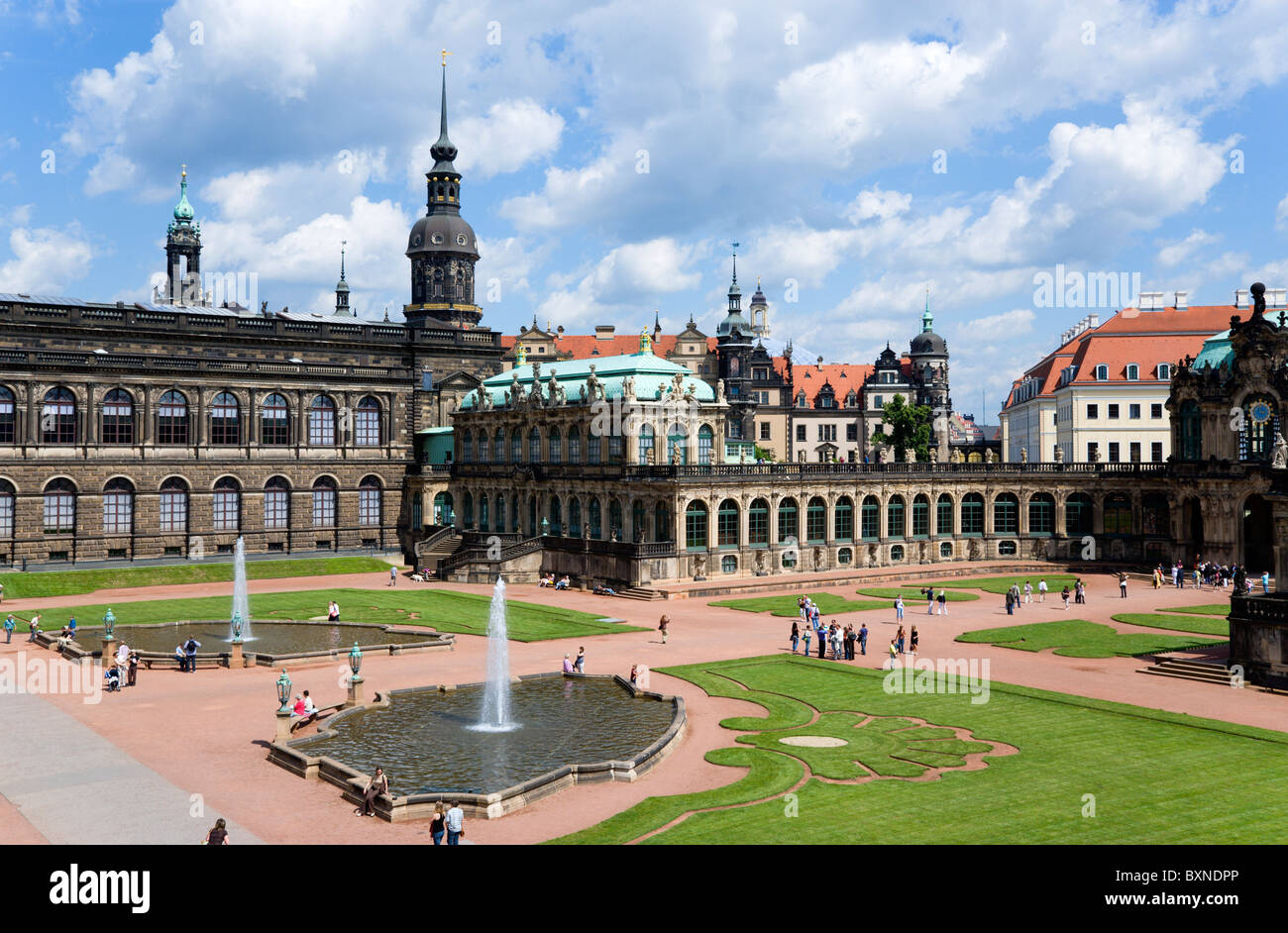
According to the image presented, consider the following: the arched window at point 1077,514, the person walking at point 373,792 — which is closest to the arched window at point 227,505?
the arched window at point 1077,514

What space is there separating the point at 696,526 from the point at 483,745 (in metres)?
46.1

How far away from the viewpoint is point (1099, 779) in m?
31.1

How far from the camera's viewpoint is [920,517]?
92375 mm

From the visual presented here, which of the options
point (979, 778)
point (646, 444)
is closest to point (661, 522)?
point (646, 444)

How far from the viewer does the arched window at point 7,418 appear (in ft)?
281

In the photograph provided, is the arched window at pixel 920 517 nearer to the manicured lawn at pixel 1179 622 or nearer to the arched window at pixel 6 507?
the manicured lawn at pixel 1179 622

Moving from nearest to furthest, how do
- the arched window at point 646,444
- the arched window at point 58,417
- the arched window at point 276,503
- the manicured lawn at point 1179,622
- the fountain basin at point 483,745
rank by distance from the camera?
the fountain basin at point 483,745, the manicured lawn at point 1179,622, the arched window at point 646,444, the arched window at point 58,417, the arched window at point 276,503

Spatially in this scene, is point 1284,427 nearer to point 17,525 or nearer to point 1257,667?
point 1257,667

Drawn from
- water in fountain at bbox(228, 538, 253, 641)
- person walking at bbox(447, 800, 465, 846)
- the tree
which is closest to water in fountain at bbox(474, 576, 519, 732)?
person walking at bbox(447, 800, 465, 846)

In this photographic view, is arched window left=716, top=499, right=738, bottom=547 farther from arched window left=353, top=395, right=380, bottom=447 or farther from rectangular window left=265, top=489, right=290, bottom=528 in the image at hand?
rectangular window left=265, top=489, right=290, bottom=528

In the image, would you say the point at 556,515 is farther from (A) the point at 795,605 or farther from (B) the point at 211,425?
(B) the point at 211,425

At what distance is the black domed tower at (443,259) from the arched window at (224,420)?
29.7 meters

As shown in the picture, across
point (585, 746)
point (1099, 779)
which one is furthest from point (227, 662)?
point (1099, 779)
